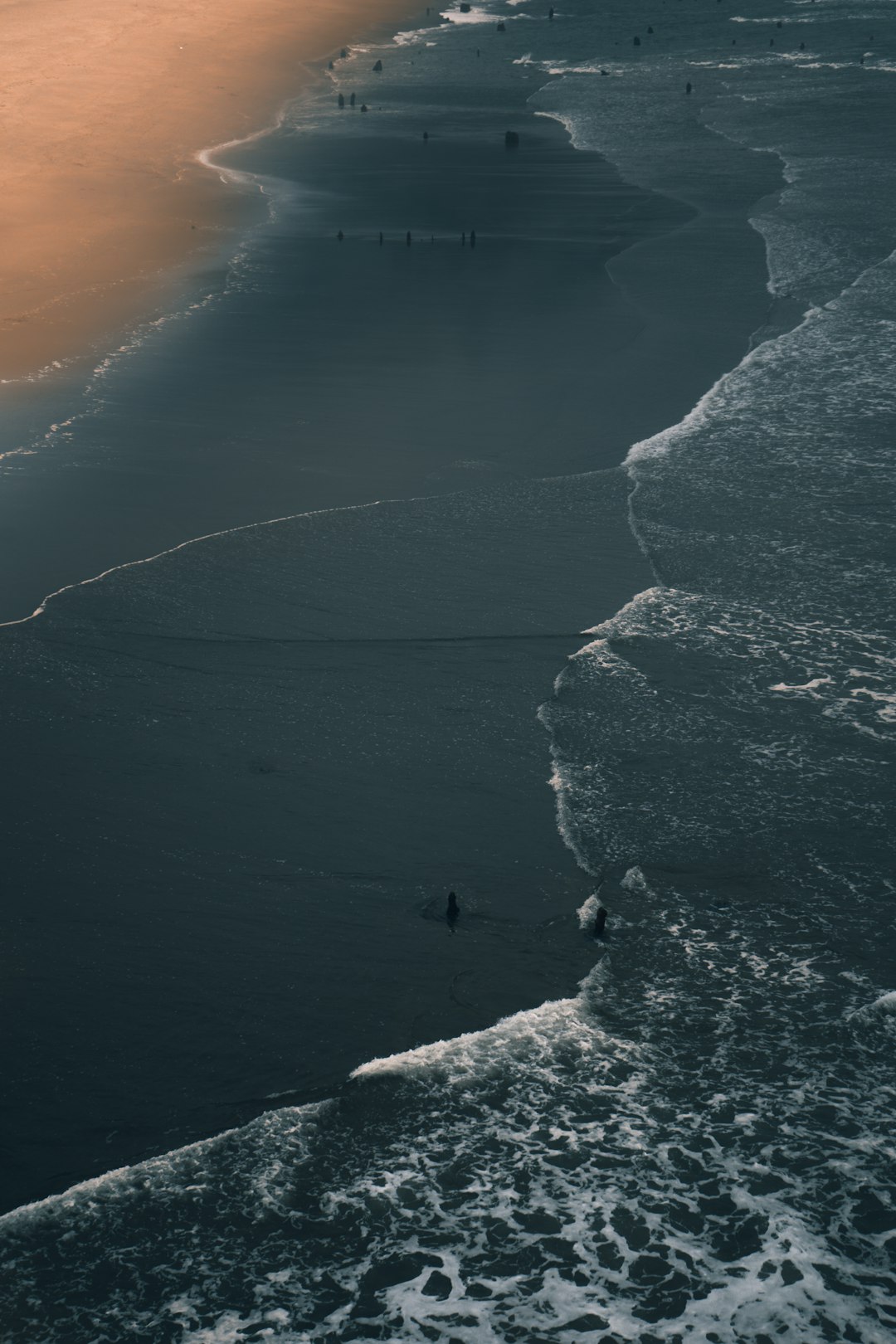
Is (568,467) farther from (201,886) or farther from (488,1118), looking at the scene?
(488,1118)

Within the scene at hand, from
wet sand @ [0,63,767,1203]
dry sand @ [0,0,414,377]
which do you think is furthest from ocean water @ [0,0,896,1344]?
dry sand @ [0,0,414,377]

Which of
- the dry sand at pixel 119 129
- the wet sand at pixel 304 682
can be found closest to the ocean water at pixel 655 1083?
the wet sand at pixel 304 682

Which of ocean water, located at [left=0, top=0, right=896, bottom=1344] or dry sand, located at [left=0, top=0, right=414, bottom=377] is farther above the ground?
dry sand, located at [left=0, top=0, right=414, bottom=377]

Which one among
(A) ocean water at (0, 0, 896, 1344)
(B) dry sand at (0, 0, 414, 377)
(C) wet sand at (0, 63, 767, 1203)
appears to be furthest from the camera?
(B) dry sand at (0, 0, 414, 377)

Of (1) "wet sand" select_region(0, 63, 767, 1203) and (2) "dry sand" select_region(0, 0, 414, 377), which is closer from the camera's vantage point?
(1) "wet sand" select_region(0, 63, 767, 1203)

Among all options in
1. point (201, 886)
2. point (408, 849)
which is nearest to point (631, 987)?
point (408, 849)

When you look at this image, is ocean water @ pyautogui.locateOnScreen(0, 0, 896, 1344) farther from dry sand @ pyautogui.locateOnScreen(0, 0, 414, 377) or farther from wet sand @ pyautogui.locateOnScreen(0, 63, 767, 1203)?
dry sand @ pyautogui.locateOnScreen(0, 0, 414, 377)
